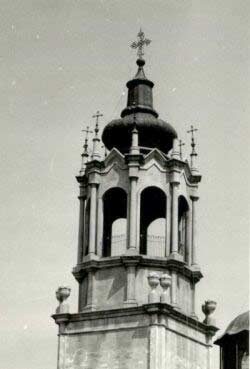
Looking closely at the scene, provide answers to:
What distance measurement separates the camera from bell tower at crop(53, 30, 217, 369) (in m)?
41.5

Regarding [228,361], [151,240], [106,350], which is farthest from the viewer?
[228,361]

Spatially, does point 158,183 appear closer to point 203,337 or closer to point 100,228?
point 100,228

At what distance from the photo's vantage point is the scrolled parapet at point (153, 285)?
4125 cm

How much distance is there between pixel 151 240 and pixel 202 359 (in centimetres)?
513

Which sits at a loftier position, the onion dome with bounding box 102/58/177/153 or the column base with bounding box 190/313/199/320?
the onion dome with bounding box 102/58/177/153

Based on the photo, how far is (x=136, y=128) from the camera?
4562 centimetres

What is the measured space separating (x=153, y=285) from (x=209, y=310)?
3807 millimetres

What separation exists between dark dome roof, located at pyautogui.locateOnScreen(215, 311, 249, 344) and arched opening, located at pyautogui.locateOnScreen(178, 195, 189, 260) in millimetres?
14825

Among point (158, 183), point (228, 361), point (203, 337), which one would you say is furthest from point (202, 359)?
point (228, 361)

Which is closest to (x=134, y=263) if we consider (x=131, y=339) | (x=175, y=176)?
(x=131, y=339)

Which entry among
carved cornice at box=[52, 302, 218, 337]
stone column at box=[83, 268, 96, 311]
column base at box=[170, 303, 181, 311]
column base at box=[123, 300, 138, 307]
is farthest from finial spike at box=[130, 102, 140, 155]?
carved cornice at box=[52, 302, 218, 337]

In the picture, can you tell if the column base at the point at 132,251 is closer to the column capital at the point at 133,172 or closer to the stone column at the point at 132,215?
the stone column at the point at 132,215

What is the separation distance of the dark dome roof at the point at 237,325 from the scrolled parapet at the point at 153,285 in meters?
18.4

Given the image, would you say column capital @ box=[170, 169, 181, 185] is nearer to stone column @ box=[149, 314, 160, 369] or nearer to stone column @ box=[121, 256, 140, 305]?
stone column @ box=[121, 256, 140, 305]
